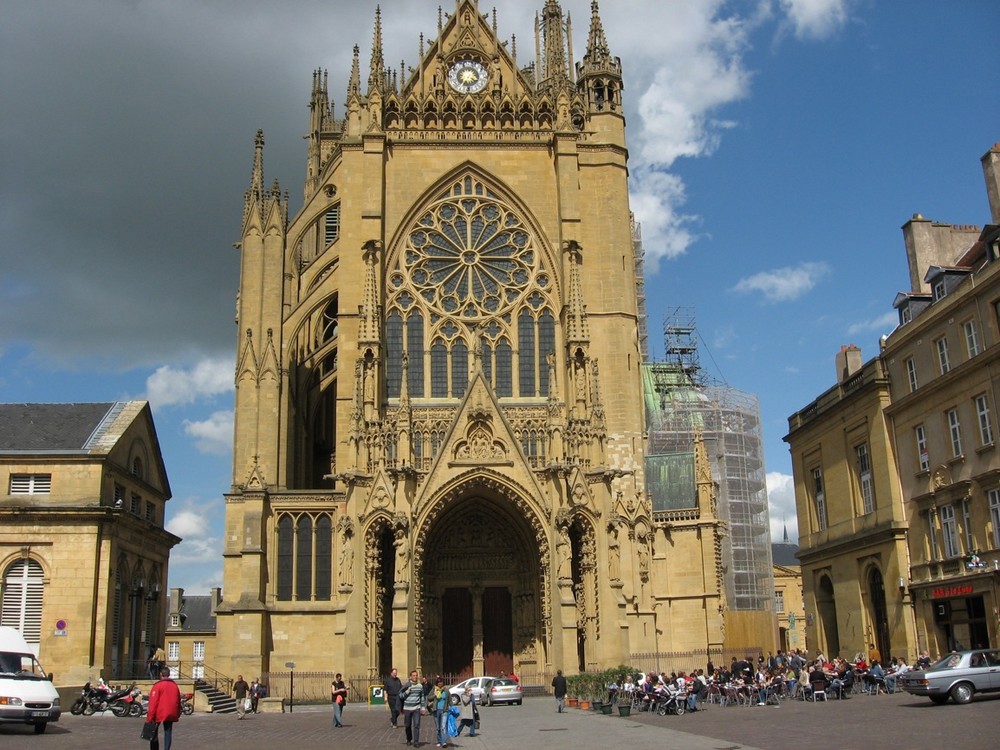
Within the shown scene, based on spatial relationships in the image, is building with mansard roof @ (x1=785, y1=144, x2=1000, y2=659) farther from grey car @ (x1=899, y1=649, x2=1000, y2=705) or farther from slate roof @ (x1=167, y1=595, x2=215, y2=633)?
slate roof @ (x1=167, y1=595, x2=215, y2=633)

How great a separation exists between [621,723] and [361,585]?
505 inches

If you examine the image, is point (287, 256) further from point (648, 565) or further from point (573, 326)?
point (648, 565)

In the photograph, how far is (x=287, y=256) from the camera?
39.9 meters

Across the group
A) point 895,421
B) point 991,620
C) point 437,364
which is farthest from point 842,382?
point 437,364

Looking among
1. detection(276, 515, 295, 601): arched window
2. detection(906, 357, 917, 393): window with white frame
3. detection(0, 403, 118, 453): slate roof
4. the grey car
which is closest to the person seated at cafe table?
the grey car

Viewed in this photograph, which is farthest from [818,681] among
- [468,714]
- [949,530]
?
[468,714]

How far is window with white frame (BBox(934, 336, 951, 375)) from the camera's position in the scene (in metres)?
29.5

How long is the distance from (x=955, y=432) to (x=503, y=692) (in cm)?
1553

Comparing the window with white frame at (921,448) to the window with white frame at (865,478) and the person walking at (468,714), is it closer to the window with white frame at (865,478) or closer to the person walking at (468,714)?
the window with white frame at (865,478)

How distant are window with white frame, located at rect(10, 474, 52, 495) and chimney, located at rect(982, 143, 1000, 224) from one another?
29.5 metres

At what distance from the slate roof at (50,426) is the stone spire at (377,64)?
53.7ft

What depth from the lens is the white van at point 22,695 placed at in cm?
1886

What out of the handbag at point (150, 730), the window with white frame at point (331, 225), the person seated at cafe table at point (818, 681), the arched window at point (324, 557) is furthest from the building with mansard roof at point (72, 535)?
the person seated at cafe table at point (818, 681)

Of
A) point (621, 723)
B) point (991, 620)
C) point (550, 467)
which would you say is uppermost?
point (550, 467)
